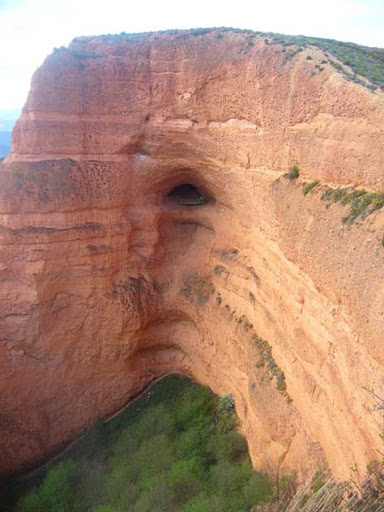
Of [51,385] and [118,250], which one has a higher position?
[118,250]

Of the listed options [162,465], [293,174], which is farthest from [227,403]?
[293,174]

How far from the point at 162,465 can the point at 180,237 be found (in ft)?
21.6

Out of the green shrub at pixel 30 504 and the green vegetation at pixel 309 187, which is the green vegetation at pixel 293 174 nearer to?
the green vegetation at pixel 309 187

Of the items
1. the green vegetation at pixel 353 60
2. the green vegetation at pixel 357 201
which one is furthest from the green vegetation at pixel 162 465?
the green vegetation at pixel 353 60

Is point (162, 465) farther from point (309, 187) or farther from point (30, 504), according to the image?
point (309, 187)

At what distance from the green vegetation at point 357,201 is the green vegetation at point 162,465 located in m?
5.64

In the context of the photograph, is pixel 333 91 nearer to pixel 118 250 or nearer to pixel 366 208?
pixel 366 208

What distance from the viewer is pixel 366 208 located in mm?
6969

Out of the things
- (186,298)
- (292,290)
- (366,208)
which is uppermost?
(366,208)

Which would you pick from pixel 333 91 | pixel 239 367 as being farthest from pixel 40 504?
pixel 333 91

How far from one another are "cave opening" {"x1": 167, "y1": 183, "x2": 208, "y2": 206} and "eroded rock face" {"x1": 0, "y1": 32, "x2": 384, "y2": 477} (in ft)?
0.70

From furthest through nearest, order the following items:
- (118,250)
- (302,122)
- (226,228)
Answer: (118,250), (226,228), (302,122)

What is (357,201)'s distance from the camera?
7199mm

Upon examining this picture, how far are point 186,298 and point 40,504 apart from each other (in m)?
6.62
